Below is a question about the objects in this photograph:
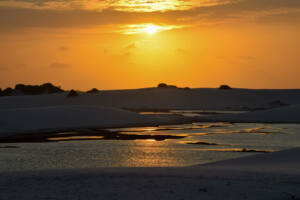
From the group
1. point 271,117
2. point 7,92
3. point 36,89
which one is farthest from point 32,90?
point 271,117

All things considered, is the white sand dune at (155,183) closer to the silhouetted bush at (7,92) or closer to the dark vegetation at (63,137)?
the dark vegetation at (63,137)

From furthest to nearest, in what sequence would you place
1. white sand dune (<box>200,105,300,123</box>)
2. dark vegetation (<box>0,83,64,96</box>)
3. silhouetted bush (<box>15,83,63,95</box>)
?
silhouetted bush (<box>15,83,63,95</box>)
dark vegetation (<box>0,83,64,96</box>)
white sand dune (<box>200,105,300,123</box>)

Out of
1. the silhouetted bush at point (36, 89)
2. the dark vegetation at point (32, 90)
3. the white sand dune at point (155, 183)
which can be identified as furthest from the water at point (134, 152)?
the silhouetted bush at point (36, 89)

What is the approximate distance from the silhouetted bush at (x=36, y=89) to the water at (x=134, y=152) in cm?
9828

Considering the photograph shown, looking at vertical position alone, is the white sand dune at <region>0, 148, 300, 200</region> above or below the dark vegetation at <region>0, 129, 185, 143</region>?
below

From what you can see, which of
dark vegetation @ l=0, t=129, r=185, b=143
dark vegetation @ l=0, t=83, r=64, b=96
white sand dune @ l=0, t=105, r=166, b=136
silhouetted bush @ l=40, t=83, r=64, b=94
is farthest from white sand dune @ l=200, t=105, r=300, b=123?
dark vegetation @ l=0, t=83, r=64, b=96

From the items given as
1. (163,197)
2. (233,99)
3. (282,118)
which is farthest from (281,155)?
(233,99)

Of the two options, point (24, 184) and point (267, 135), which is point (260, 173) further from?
point (267, 135)

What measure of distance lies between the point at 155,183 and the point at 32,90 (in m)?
116

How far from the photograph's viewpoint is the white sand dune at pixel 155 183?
11.3 m

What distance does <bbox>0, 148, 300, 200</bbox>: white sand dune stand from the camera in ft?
37.0

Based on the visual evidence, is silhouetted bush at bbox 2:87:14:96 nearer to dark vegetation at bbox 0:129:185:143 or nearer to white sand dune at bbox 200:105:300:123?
white sand dune at bbox 200:105:300:123

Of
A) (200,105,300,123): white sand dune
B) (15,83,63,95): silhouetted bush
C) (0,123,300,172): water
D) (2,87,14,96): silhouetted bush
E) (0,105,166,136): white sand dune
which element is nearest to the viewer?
(0,123,300,172): water

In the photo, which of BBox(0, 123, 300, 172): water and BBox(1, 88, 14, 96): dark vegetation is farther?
BBox(1, 88, 14, 96): dark vegetation
